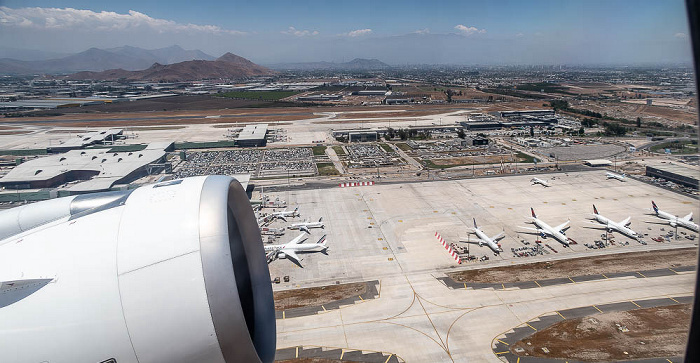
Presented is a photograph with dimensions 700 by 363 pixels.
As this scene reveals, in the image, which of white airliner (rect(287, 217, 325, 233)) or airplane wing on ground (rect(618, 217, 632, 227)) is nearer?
airplane wing on ground (rect(618, 217, 632, 227))

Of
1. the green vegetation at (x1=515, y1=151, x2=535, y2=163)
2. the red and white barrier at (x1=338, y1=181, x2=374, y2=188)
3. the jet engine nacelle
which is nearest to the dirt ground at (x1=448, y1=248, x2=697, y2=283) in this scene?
the red and white barrier at (x1=338, y1=181, x2=374, y2=188)

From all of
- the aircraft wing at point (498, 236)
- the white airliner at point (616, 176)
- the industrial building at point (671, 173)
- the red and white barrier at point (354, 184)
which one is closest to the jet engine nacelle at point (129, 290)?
the aircraft wing at point (498, 236)

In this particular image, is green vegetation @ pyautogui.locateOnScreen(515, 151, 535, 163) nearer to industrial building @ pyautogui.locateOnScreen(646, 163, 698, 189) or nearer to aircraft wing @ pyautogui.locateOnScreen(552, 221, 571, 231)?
industrial building @ pyautogui.locateOnScreen(646, 163, 698, 189)

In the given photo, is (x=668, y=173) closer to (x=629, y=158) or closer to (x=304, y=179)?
(x=629, y=158)

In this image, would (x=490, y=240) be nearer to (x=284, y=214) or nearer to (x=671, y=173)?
(x=284, y=214)

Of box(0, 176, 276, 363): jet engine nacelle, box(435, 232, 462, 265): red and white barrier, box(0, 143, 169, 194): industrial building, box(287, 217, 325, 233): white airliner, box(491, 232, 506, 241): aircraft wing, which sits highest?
box(0, 176, 276, 363): jet engine nacelle

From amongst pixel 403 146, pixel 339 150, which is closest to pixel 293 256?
pixel 339 150

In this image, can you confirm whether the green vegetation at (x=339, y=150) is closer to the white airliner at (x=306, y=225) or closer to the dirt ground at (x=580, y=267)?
the white airliner at (x=306, y=225)

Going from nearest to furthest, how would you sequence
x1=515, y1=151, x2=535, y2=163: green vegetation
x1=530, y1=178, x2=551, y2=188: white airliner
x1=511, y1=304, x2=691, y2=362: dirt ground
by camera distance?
1. x1=511, y1=304, x2=691, y2=362: dirt ground
2. x1=530, y1=178, x2=551, y2=188: white airliner
3. x1=515, y1=151, x2=535, y2=163: green vegetation
